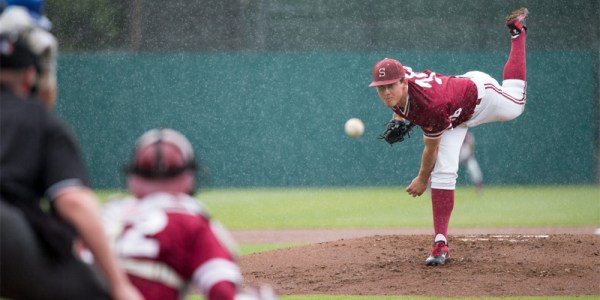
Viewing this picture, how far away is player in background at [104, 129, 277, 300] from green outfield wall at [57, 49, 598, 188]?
54.6ft

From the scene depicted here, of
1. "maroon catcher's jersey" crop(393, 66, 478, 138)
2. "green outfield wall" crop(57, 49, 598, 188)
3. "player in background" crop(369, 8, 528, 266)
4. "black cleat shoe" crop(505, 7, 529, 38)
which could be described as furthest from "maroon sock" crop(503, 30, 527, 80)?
"green outfield wall" crop(57, 49, 598, 188)

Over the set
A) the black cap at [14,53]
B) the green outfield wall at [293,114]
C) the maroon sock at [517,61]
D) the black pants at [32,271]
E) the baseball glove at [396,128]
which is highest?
the green outfield wall at [293,114]

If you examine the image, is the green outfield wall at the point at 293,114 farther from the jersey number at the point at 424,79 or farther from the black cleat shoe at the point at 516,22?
the jersey number at the point at 424,79

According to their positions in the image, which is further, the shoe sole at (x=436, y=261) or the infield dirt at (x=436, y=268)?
the shoe sole at (x=436, y=261)

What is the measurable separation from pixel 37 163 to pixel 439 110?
4.36m

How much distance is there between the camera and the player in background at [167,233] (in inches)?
91.7

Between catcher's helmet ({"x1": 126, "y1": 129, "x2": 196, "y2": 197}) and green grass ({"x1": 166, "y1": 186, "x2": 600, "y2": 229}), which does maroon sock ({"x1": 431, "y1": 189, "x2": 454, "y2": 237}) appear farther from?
green grass ({"x1": 166, "y1": 186, "x2": 600, "y2": 229})

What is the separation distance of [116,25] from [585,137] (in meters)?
11.4

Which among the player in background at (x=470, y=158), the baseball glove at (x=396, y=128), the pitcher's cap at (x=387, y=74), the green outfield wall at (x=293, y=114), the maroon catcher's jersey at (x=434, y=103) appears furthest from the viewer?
the green outfield wall at (x=293, y=114)

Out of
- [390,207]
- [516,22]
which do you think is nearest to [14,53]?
[516,22]

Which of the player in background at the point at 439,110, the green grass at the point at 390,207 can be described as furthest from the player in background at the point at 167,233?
the green grass at the point at 390,207

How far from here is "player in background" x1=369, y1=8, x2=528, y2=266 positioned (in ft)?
20.4

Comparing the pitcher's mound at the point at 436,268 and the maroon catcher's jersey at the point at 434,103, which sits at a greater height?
the maroon catcher's jersey at the point at 434,103

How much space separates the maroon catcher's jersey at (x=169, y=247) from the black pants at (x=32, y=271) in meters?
0.14
